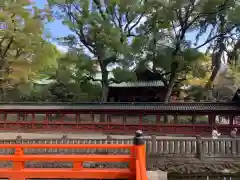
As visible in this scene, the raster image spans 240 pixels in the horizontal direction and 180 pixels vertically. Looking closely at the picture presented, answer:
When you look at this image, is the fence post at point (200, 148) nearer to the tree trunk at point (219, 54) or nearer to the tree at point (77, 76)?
the tree at point (77, 76)

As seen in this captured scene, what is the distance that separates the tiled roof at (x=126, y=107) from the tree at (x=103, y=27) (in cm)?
632

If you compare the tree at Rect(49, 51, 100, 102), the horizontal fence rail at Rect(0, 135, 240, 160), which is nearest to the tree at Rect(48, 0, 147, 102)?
the tree at Rect(49, 51, 100, 102)

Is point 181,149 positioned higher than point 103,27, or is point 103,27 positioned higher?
point 103,27

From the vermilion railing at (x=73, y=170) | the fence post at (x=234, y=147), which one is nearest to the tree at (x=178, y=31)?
the fence post at (x=234, y=147)

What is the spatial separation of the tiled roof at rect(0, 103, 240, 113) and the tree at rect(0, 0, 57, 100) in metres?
6.67

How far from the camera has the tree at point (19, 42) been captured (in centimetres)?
3150

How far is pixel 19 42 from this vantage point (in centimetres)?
3241

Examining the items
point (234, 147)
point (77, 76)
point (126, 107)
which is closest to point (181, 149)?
point (234, 147)

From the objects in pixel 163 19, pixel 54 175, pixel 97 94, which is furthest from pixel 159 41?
pixel 54 175

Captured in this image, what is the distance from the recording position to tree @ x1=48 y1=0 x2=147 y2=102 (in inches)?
1205

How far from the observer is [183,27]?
109 ft

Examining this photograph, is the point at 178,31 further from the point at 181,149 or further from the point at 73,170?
the point at 73,170

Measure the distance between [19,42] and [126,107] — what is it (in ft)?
49.2

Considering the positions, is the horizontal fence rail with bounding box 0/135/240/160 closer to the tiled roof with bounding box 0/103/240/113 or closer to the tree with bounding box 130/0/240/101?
the tiled roof with bounding box 0/103/240/113
